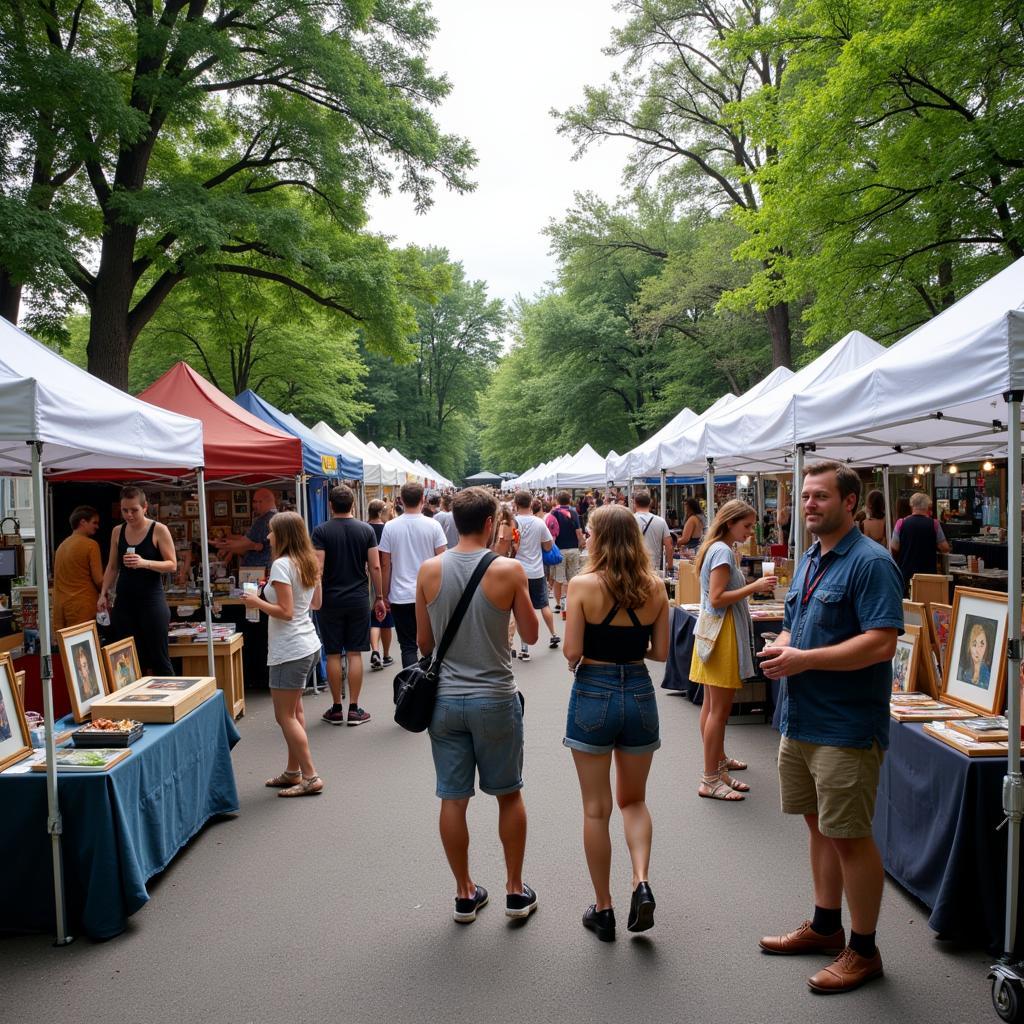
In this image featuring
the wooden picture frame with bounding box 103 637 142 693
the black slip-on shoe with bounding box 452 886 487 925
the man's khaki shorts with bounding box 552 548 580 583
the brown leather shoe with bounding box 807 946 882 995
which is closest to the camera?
the brown leather shoe with bounding box 807 946 882 995

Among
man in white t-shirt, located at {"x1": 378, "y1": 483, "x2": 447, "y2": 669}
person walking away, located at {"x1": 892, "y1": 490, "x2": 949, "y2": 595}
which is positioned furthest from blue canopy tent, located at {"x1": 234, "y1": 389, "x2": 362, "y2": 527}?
person walking away, located at {"x1": 892, "y1": 490, "x2": 949, "y2": 595}

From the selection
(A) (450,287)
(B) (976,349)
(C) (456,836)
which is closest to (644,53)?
(A) (450,287)

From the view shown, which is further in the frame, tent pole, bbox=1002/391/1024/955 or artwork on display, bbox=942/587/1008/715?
artwork on display, bbox=942/587/1008/715

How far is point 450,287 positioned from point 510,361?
96.1 ft

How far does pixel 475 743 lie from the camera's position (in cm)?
329

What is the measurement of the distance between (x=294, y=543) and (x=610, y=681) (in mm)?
2731

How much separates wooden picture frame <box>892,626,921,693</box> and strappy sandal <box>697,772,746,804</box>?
119 centimetres

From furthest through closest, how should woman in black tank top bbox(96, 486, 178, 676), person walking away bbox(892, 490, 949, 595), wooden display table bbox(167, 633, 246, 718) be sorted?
person walking away bbox(892, 490, 949, 595) → wooden display table bbox(167, 633, 246, 718) → woman in black tank top bbox(96, 486, 178, 676)

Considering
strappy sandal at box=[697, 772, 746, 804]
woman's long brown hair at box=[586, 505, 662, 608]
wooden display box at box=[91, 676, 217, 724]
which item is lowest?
strappy sandal at box=[697, 772, 746, 804]

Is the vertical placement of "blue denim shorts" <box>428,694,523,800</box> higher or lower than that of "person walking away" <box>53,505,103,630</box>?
lower

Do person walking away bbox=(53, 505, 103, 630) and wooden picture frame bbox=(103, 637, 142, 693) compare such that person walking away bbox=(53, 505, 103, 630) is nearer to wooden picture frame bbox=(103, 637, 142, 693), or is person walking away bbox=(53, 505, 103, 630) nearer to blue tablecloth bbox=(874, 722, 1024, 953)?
wooden picture frame bbox=(103, 637, 142, 693)

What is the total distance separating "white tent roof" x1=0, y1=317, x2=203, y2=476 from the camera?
3391 mm

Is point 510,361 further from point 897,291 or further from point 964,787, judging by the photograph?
point 964,787

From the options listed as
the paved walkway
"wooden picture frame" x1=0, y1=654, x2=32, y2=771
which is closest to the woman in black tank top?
the paved walkway
